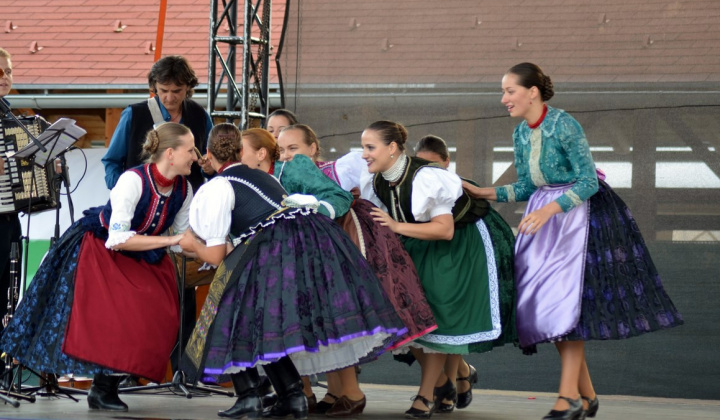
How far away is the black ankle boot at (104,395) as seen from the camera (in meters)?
3.80

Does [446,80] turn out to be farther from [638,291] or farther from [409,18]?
[638,291]

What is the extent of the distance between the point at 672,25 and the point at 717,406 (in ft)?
6.81

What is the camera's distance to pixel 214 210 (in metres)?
3.35

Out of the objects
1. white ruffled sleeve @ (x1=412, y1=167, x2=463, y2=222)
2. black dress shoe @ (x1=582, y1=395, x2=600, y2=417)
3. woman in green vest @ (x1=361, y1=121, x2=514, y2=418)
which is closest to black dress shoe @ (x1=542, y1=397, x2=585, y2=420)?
black dress shoe @ (x1=582, y1=395, x2=600, y2=417)

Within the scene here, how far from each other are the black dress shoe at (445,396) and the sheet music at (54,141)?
5.85ft

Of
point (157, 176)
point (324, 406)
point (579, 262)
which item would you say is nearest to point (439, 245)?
point (579, 262)

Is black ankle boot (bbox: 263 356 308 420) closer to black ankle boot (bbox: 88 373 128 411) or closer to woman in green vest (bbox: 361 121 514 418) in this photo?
woman in green vest (bbox: 361 121 514 418)

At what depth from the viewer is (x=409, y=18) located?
6031 millimetres

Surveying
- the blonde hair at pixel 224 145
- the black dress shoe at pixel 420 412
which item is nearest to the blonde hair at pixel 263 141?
the blonde hair at pixel 224 145

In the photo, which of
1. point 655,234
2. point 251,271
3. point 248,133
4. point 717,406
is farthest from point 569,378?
point 655,234

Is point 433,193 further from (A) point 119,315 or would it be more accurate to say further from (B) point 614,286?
(A) point 119,315

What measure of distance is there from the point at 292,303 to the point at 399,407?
138 centimetres

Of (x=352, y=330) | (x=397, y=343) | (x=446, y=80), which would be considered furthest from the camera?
(x=446, y=80)

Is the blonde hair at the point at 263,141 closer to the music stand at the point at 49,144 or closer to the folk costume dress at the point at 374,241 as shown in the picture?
the folk costume dress at the point at 374,241
